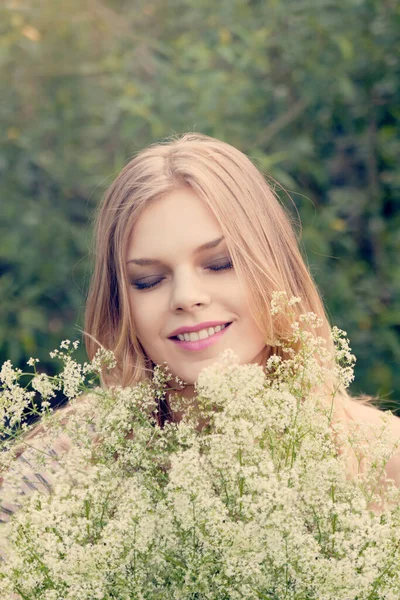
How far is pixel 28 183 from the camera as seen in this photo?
3713 mm

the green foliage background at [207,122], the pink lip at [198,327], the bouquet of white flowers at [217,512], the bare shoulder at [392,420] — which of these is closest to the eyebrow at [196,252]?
the pink lip at [198,327]

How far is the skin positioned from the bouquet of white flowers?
36cm

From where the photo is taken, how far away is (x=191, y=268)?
1.55m

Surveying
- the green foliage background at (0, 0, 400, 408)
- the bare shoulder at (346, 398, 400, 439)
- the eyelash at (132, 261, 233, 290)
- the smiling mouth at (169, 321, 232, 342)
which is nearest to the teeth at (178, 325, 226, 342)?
the smiling mouth at (169, 321, 232, 342)

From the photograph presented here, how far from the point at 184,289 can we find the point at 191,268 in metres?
0.05

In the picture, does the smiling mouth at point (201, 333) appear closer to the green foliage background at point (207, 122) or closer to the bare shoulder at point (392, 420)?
the bare shoulder at point (392, 420)

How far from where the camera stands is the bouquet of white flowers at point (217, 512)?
98cm

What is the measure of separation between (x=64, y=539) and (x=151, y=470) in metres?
0.16

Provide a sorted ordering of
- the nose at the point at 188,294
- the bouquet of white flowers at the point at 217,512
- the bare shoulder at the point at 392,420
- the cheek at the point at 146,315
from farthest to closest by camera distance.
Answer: the bare shoulder at the point at 392,420 < the cheek at the point at 146,315 < the nose at the point at 188,294 < the bouquet of white flowers at the point at 217,512

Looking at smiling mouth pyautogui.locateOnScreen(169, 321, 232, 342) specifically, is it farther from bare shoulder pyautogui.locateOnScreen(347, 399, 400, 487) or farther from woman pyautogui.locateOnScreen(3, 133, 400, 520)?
bare shoulder pyautogui.locateOnScreen(347, 399, 400, 487)

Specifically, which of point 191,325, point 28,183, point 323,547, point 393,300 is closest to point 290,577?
point 323,547

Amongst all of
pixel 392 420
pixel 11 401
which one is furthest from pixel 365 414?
pixel 11 401

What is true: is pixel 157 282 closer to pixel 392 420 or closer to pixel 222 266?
pixel 222 266

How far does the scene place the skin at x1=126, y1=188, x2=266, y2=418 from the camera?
61.1 inches
